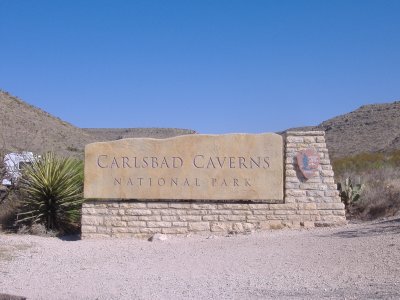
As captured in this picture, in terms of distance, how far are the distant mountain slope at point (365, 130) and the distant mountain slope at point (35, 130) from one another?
2026 cm

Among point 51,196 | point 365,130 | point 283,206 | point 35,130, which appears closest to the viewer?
point 283,206

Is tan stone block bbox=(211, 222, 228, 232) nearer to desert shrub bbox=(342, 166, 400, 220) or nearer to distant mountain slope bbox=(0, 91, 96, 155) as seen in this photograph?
desert shrub bbox=(342, 166, 400, 220)

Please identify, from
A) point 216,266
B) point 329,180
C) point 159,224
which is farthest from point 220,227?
point 216,266

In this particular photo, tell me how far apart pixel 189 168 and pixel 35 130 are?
37.2 m

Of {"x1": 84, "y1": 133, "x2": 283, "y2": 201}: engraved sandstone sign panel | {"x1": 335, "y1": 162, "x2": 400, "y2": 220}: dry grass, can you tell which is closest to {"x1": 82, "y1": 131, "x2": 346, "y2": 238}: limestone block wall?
{"x1": 84, "y1": 133, "x2": 283, "y2": 201}: engraved sandstone sign panel

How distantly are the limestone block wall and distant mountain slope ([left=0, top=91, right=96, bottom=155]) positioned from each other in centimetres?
2796

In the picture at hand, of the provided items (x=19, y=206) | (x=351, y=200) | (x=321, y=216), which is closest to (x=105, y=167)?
(x=19, y=206)

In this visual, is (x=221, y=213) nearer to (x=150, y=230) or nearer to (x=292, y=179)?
(x=150, y=230)

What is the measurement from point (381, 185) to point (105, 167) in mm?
7974

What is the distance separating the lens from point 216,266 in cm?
1041

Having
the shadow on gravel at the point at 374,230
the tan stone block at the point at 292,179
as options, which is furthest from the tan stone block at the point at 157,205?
the shadow on gravel at the point at 374,230

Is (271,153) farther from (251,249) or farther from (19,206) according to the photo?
(19,206)

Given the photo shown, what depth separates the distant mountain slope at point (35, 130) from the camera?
44.3m

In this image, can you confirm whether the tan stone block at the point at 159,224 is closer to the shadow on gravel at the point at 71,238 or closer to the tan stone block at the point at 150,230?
the tan stone block at the point at 150,230
